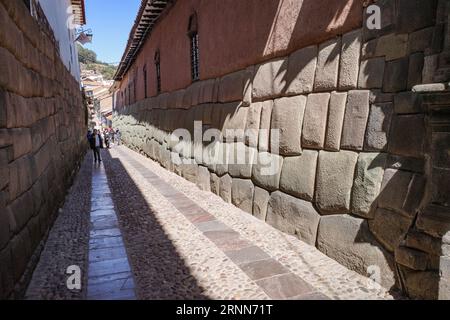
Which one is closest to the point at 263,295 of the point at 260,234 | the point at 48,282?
the point at 260,234

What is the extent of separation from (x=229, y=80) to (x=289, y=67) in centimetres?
183

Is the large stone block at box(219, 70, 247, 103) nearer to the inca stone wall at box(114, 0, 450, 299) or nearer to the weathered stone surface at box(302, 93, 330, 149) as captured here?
the inca stone wall at box(114, 0, 450, 299)

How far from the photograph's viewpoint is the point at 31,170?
11.8ft

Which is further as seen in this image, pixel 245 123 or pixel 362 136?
pixel 245 123

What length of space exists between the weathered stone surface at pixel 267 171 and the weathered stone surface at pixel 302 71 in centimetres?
90

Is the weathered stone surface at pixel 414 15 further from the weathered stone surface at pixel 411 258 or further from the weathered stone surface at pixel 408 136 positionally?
the weathered stone surface at pixel 411 258

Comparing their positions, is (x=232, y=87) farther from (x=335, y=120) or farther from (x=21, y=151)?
(x=21, y=151)

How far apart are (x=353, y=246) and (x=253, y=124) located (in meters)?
2.42

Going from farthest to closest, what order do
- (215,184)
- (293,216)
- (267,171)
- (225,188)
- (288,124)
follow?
(215,184), (225,188), (267,171), (288,124), (293,216)

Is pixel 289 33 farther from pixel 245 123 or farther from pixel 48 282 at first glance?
pixel 48 282

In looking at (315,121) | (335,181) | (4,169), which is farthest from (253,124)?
(4,169)

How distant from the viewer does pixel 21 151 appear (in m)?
3.25
